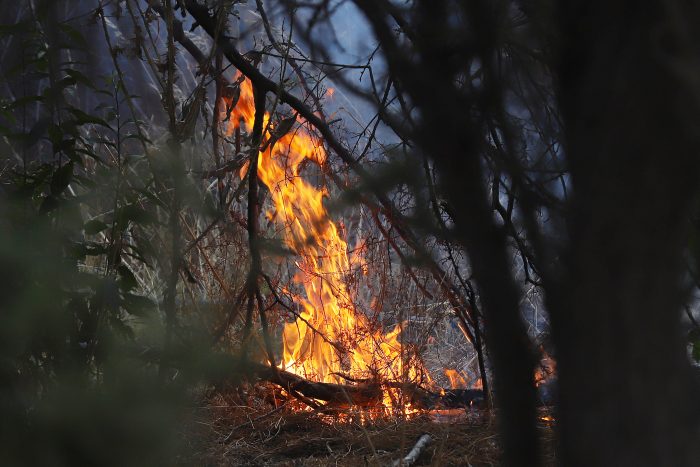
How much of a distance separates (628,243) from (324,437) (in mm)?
2776

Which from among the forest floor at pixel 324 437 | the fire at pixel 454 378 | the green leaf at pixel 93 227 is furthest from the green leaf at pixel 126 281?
the fire at pixel 454 378

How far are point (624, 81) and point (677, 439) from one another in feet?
0.79

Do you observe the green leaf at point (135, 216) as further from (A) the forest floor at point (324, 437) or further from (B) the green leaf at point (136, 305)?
(A) the forest floor at point (324, 437)

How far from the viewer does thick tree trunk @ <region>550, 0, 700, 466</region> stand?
0.54 meters

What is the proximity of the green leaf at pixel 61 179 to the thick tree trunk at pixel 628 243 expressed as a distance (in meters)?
1.62

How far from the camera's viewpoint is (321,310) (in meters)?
3.96

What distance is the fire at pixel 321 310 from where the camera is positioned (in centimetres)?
357

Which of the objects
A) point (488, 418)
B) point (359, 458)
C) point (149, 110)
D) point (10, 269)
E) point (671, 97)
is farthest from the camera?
point (149, 110)

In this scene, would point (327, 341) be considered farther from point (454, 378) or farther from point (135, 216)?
point (454, 378)

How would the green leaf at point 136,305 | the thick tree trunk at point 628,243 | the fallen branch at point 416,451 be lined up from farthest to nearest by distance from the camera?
the fallen branch at point 416,451 → the green leaf at point 136,305 → the thick tree trunk at point 628,243

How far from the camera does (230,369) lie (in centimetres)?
99

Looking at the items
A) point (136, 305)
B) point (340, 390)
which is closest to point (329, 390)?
point (340, 390)

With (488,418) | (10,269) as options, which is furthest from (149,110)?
(10,269)

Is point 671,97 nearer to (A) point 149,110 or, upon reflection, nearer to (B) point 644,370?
(B) point 644,370
